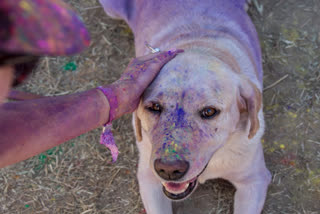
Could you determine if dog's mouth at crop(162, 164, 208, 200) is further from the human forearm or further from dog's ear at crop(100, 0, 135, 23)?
dog's ear at crop(100, 0, 135, 23)

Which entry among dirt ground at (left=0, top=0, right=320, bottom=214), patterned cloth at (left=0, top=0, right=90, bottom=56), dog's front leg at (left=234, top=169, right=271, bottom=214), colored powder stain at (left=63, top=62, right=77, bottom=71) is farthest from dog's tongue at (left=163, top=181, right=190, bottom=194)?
colored powder stain at (left=63, top=62, right=77, bottom=71)

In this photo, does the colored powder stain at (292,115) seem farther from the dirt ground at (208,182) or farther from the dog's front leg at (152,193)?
the dog's front leg at (152,193)

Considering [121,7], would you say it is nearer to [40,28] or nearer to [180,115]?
[180,115]

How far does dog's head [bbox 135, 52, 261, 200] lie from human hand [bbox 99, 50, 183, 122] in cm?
5

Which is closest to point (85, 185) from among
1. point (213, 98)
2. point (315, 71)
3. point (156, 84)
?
point (156, 84)

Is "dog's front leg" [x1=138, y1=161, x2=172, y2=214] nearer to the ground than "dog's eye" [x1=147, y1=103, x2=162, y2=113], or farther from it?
nearer to the ground

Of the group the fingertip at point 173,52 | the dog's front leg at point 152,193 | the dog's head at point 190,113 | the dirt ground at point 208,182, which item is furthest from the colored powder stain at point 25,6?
the dirt ground at point 208,182

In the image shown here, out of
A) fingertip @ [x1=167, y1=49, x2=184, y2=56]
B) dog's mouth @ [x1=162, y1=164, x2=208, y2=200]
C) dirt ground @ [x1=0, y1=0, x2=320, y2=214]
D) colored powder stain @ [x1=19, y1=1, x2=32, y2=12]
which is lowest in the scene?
dirt ground @ [x1=0, y1=0, x2=320, y2=214]

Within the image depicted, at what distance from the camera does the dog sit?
5.98ft

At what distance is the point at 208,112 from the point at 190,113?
0.11 m

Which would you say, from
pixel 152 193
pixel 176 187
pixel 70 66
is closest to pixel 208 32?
pixel 176 187

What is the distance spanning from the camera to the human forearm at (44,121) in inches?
68.8

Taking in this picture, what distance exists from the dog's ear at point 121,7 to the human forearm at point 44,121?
6.29 feet

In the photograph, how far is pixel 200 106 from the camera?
73.4 inches
